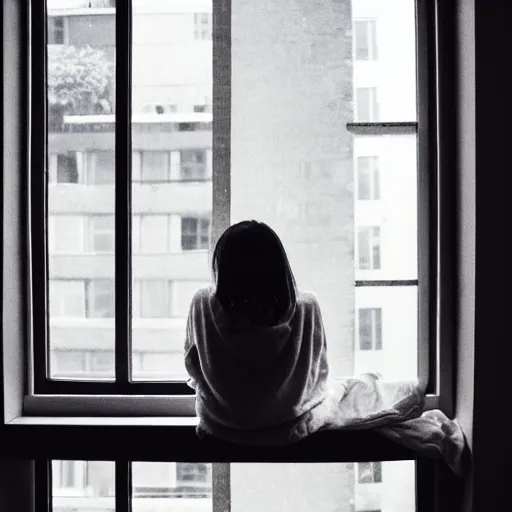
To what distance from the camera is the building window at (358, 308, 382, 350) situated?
62.1 inches

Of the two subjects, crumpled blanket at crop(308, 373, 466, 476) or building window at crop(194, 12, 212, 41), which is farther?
building window at crop(194, 12, 212, 41)

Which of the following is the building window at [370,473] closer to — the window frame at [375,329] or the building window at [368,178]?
the window frame at [375,329]

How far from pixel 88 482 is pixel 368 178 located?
109 cm

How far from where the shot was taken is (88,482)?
160 cm

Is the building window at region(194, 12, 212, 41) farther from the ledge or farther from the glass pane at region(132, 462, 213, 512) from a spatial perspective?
the glass pane at region(132, 462, 213, 512)

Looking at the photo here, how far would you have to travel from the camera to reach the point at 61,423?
1.47m

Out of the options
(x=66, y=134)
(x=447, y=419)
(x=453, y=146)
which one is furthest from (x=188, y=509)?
(x=453, y=146)

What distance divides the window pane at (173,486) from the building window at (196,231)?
1.94 ft

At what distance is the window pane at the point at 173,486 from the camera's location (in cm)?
160

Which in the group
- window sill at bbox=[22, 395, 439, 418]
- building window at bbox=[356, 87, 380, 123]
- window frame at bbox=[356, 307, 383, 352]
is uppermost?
building window at bbox=[356, 87, 380, 123]

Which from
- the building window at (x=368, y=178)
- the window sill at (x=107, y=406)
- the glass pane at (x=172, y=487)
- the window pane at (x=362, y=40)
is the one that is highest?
the window pane at (x=362, y=40)

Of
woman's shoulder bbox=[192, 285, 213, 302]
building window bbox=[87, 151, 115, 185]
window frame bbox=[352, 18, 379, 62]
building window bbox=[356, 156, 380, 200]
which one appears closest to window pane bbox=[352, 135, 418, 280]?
building window bbox=[356, 156, 380, 200]

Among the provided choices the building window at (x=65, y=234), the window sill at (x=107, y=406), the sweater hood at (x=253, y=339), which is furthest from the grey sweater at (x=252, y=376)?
the building window at (x=65, y=234)

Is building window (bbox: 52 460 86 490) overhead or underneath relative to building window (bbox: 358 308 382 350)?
underneath
